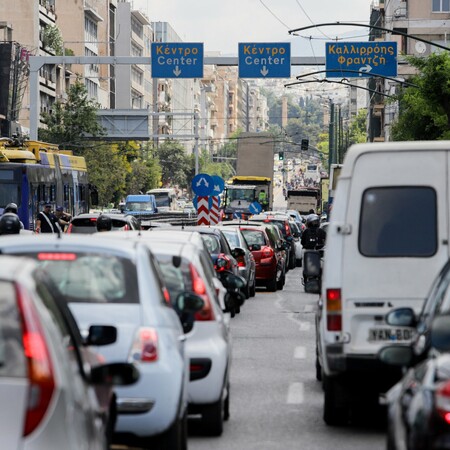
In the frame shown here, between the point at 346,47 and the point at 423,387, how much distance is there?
48.7 m

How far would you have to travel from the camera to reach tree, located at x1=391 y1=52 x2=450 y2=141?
46.9 meters

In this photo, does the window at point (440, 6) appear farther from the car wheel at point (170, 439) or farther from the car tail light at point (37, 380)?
the car tail light at point (37, 380)

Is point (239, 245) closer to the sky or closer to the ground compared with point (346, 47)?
closer to the ground

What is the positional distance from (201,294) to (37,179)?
30524 millimetres

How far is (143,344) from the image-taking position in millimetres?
9242

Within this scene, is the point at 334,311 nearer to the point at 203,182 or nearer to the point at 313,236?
the point at 313,236

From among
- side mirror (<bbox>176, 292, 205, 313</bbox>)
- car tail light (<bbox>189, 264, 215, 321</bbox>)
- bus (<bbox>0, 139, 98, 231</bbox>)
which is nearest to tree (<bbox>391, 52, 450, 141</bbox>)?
bus (<bbox>0, 139, 98, 231</bbox>)

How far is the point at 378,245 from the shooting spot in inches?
474

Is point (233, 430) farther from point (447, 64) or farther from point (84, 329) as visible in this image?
point (447, 64)

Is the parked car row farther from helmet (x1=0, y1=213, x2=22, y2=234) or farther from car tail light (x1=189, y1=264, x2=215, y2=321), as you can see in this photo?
helmet (x1=0, y1=213, x2=22, y2=234)

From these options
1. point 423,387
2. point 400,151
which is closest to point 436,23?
point 400,151

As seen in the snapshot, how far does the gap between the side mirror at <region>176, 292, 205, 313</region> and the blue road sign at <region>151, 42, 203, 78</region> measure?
144 ft

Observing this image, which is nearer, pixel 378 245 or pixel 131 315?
pixel 131 315

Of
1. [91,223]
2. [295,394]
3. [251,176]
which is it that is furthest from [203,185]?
[251,176]
